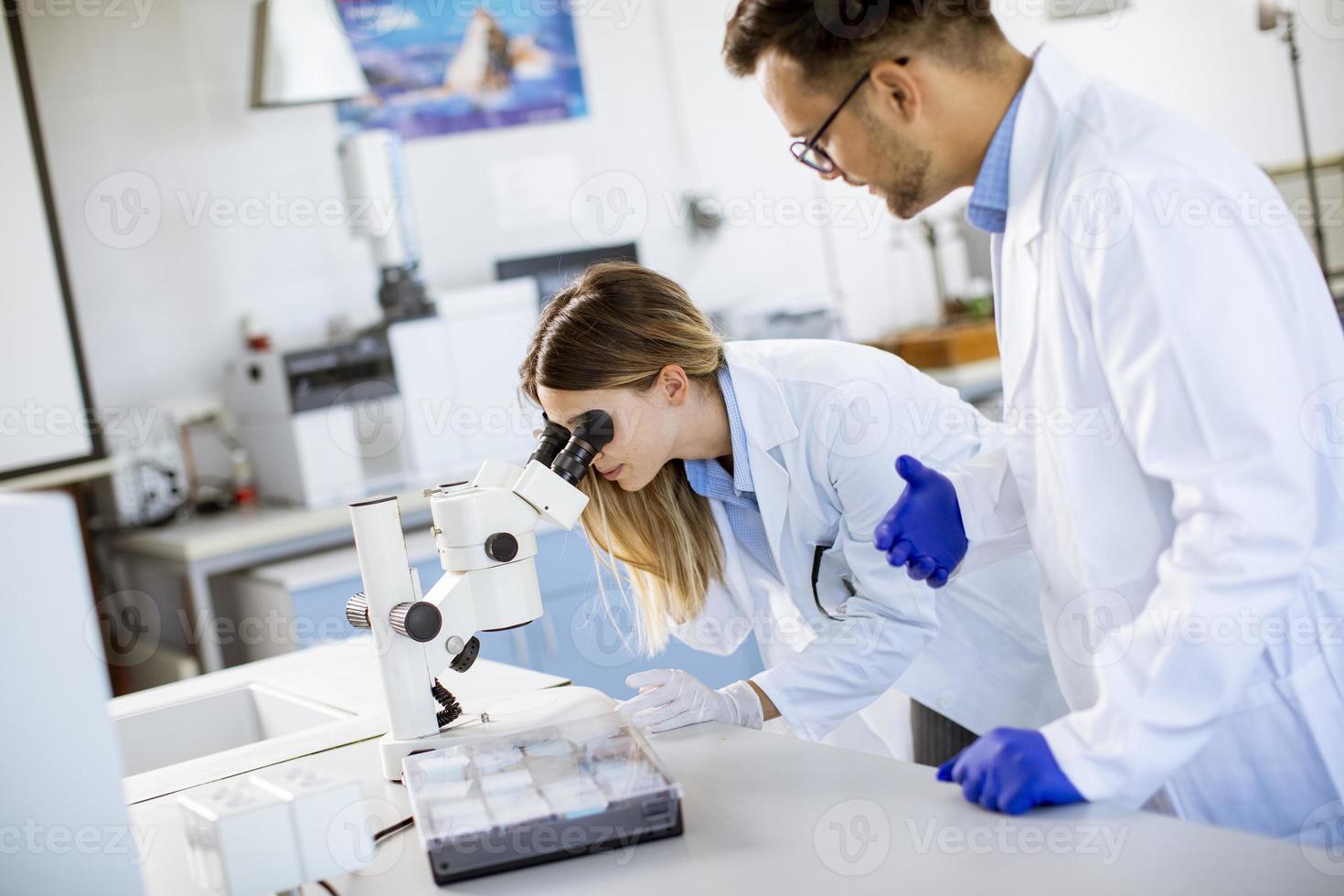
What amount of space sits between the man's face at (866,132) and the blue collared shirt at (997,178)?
0.05 meters

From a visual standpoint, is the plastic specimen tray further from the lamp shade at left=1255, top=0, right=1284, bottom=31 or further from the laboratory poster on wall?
the lamp shade at left=1255, top=0, right=1284, bottom=31

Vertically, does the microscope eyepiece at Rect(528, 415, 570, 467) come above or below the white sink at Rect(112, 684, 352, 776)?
above

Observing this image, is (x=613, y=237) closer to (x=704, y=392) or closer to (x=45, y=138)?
(x=45, y=138)

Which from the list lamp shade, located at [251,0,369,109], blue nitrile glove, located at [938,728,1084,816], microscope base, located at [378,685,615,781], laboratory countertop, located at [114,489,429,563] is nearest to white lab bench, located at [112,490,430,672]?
laboratory countertop, located at [114,489,429,563]

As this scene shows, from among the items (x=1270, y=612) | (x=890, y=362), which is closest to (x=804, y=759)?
(x=1270, y=612)

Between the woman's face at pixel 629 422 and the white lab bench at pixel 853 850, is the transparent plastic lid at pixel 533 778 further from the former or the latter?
the woman's face at pixel 629 422

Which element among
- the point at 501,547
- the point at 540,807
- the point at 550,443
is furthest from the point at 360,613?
the point at 540,807

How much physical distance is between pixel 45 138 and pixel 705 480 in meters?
2.56

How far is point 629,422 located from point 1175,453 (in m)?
0.81

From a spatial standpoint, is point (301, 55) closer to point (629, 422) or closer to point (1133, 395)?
point (629, 422)

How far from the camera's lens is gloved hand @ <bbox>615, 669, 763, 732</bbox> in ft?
4.57

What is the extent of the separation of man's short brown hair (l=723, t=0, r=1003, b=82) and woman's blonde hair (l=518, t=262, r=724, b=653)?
1.73 ft

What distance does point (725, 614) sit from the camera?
1838 millimetres

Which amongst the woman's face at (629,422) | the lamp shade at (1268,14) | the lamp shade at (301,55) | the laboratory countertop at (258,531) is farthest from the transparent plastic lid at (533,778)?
the lamp shade at (1268,14)
